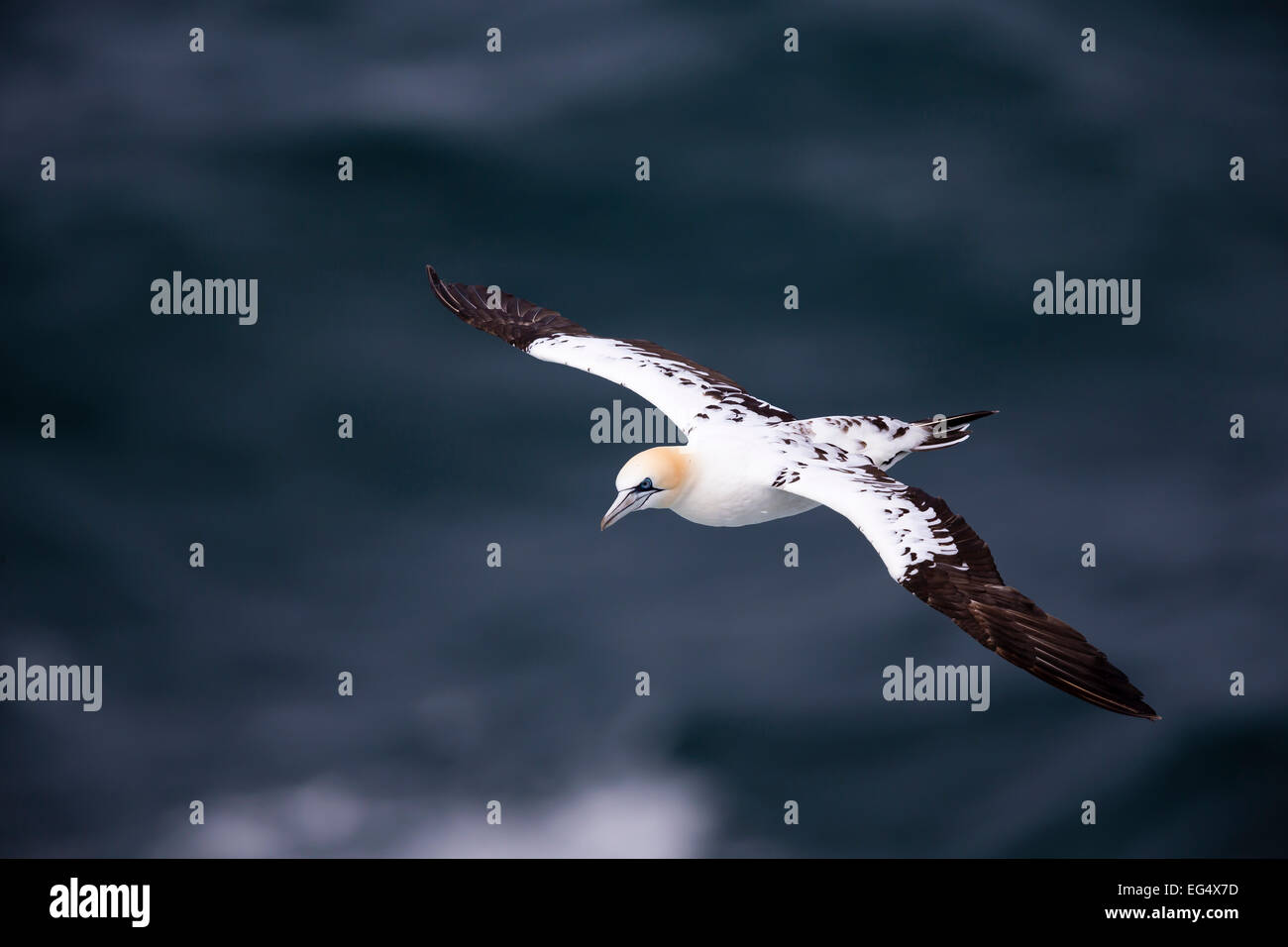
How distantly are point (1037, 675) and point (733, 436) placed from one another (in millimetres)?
5787

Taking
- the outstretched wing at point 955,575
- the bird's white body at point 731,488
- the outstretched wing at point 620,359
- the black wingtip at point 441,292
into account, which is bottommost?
the outstretched wing at point 955,575

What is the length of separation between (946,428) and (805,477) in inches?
119

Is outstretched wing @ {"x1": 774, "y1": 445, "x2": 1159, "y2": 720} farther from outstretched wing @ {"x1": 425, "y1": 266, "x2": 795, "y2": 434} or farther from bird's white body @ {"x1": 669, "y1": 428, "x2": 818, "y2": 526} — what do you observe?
outstretched wing @ {"x1": 425, "y1": 266, "x2": 795, "y2": 434}

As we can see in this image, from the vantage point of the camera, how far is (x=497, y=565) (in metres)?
22.9

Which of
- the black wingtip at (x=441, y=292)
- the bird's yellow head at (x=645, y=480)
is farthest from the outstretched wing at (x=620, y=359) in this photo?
the bird's yellow head at (x=645, y=480)

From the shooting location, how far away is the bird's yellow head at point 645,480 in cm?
2061

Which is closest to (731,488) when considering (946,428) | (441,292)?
(946,428)

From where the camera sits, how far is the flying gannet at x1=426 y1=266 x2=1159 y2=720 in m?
17.3

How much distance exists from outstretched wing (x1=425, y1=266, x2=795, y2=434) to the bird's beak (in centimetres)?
166

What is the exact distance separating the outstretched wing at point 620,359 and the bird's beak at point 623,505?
1.66 m

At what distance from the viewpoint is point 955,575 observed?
1820cm

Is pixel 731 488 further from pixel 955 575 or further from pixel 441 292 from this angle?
pixel 441 292

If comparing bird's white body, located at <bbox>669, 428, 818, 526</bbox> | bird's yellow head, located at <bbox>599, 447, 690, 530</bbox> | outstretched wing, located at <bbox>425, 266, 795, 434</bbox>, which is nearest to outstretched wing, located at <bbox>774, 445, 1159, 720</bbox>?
bird's white body, located at <bbox>669, 428, 818, 526</bbox>

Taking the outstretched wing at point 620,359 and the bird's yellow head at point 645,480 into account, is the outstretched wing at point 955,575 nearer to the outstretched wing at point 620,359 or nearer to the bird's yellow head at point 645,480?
the bird's yellow head at point 645,480
